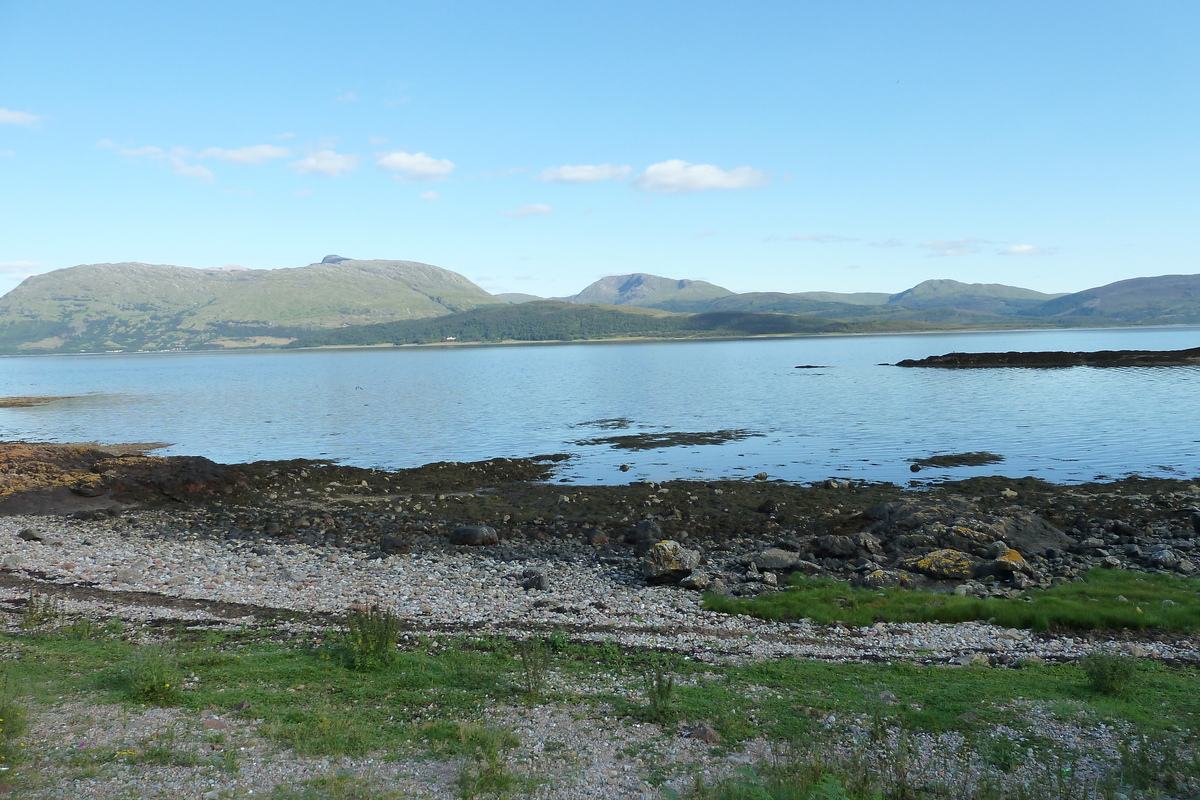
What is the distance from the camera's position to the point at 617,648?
48.0ft

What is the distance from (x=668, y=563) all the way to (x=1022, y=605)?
909 centimetres

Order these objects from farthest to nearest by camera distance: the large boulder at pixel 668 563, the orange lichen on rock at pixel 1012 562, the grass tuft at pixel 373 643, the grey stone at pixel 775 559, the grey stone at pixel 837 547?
the grey stone at pixel 837 547
the grey stone at pixel 775 559
the large boulder at pixel 668 563
the orange lichen on rock at pixel 1012 562
the grass tuft at pixel 373 643

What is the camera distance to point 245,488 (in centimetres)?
3534

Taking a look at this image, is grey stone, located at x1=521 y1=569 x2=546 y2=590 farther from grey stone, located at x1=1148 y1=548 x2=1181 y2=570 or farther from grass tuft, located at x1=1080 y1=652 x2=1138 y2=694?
grey stone, located at x1=1148 y1=548 x2=1181 y2=570

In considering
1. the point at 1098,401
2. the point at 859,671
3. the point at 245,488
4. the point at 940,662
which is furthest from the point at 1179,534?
the point at 1098,401

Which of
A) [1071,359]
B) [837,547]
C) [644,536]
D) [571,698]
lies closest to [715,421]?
[644,536]

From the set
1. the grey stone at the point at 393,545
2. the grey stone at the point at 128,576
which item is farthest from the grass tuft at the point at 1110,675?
the grey stone at the point at 128,576

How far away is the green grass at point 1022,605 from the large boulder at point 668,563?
2.32 meters

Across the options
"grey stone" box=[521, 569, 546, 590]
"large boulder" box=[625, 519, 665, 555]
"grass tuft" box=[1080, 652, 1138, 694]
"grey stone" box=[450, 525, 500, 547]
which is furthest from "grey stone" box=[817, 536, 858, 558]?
"grey stone" box=[450, 525, 500, 547]

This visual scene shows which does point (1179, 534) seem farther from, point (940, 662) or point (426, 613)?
point (426, 613)

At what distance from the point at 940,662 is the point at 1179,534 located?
1635 cm

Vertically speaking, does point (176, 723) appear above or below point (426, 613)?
above

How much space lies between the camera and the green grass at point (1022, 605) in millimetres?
16297

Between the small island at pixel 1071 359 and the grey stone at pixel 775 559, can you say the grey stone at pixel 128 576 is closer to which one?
the grey stone at pixel 775 559
